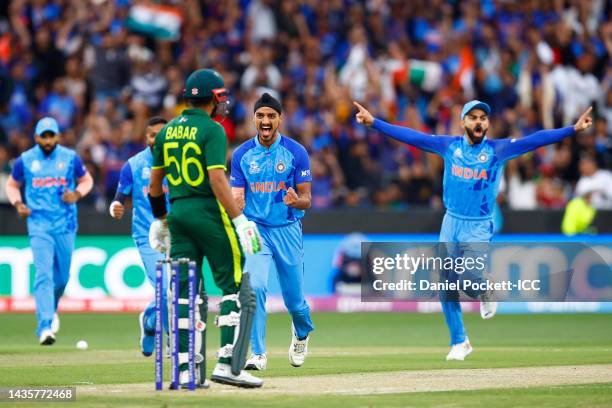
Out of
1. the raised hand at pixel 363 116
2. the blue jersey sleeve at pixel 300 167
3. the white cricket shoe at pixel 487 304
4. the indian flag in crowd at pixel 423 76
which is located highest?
the indian flag in crowd at pixel 423 76

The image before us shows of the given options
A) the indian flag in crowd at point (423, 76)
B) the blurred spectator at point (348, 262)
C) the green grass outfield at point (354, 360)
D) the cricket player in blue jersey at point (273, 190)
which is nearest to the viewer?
the green grass outfield at point (354, 360)

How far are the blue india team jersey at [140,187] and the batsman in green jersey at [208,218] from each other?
14.1 ft

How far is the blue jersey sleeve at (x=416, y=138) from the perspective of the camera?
13443 mm

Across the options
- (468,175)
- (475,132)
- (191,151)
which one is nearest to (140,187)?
(468,175)

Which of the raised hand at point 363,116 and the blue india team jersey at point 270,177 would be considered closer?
the blue india team jersey at point 270,177

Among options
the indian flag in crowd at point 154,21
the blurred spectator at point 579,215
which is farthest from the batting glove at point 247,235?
the indian flag in crowd at point 154,21

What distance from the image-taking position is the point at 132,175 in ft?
47.1

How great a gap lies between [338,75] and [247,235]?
15.6 metres

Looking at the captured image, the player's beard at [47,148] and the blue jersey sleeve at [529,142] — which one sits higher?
the player's beard at [47,148]

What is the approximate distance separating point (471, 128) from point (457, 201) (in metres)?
0.81

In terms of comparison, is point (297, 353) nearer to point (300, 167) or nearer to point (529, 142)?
point (300, 167)

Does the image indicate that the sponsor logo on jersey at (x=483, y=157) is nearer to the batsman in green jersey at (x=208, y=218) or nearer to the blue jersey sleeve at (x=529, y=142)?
the blue jersey sleeve at (x=529, y=142)

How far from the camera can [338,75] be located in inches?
979

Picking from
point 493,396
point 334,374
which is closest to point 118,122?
point 334,374
